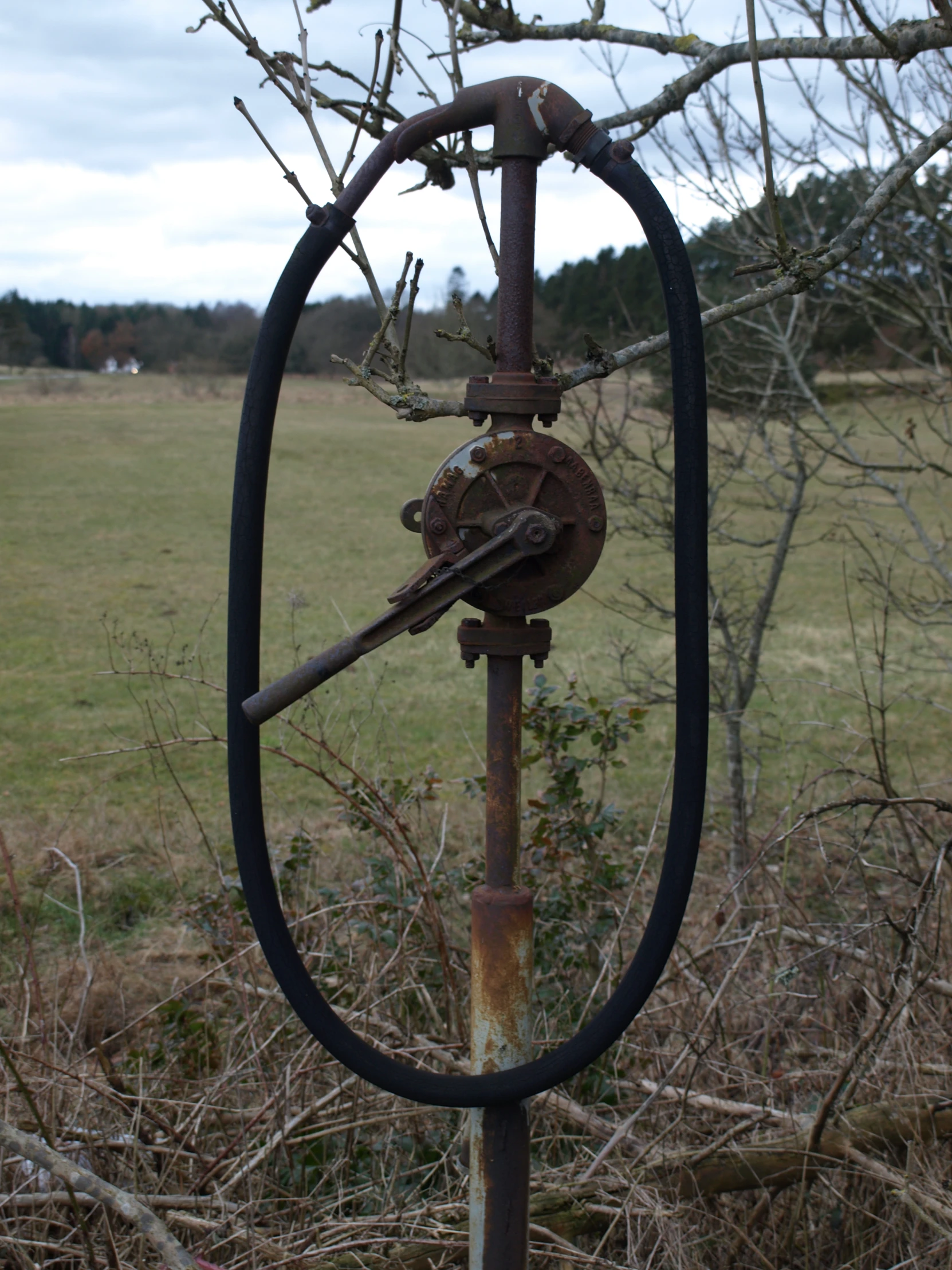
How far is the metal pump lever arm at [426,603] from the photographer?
47.2 inches

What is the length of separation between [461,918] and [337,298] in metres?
11.7

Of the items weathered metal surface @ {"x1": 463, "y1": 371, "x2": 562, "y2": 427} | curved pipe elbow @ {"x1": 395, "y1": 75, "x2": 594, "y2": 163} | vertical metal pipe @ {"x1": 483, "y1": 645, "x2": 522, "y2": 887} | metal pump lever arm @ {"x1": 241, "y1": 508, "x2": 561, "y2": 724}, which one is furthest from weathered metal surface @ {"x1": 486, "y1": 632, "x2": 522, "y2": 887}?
curved pipe elbow @ {"x1": 395, "y1": 75, "x2": 594, "y2": 163}

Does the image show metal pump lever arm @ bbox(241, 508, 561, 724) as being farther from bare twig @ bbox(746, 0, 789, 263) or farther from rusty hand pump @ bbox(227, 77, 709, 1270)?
bare twig @ bbox(746, 0, 789, 263)

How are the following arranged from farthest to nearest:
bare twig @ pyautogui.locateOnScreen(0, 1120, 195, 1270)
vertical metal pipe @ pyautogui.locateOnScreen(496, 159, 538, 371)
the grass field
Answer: the grass field, bare twig @ pyautogui.locateOnScreen(0, 1120, 195, 1270), vertical metal pipe @ pyautogui.locateOnScreen(496, 159, 538, 371)

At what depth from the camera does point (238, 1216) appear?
194 cm

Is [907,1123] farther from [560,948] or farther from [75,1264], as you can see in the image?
[75,1264]

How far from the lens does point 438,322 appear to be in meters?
3.54

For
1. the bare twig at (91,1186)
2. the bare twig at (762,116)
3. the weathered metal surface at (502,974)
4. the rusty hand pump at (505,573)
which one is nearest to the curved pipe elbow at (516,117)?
the rusty hand pump at (505,573)

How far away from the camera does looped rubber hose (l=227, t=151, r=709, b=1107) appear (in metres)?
1.24

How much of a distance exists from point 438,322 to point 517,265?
229cm

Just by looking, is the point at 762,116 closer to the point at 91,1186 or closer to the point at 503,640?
the point at 503,640

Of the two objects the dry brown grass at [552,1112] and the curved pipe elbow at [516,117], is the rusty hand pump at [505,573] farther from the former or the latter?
the dry brown grass at [552,1112]

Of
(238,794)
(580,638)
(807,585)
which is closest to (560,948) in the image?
(238,794)

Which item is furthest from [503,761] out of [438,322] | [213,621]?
[213,621]
